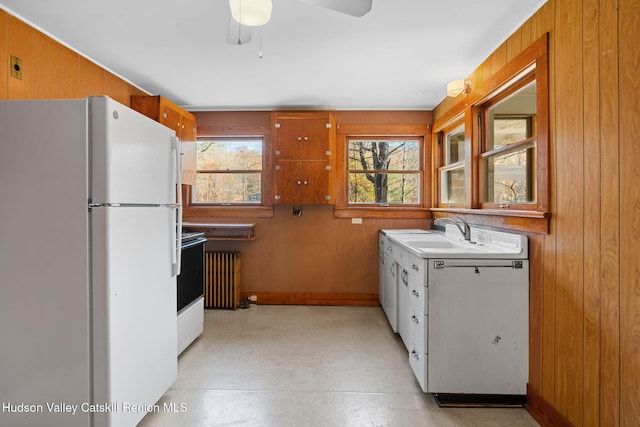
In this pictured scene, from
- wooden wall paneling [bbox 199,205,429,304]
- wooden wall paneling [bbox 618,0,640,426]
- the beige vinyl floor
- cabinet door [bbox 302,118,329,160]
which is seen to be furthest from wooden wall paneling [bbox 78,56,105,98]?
wooden wall paneling [bbox 618,0,640,426]

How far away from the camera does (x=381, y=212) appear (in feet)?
13.8

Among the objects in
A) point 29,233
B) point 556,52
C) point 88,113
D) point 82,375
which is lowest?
point 82,375

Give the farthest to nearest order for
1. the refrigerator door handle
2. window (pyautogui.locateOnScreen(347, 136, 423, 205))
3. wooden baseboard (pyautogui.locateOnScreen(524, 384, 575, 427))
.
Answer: window (pyautogui.locateOnScreen(347, 136, 423, 205)) < the refrigerator door handle < wooden baseboard (pyautogui.locateOnScreen(524, 384, 575, 427))

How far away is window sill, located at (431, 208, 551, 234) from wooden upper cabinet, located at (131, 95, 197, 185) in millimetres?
2961

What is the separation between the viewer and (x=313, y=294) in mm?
4219

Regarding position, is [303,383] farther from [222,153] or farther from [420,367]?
[222,153]

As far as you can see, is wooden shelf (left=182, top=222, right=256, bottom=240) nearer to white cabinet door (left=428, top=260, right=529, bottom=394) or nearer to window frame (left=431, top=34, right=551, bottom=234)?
window frame (left=431, top=34, right=551, bottom=234)

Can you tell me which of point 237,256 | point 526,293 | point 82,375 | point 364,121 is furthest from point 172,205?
point 364,121

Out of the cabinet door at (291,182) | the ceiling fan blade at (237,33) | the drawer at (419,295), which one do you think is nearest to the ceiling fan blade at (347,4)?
the ceiling fan blade at (237,33)

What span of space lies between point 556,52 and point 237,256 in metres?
3.57

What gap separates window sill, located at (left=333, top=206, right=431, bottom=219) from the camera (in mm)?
4207

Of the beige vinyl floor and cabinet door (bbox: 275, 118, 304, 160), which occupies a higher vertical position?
cabinet door (bbox: 275, 118, 304, 160)

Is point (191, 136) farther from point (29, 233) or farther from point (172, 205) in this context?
point (29, 233)

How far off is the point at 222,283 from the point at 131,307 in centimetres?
235
